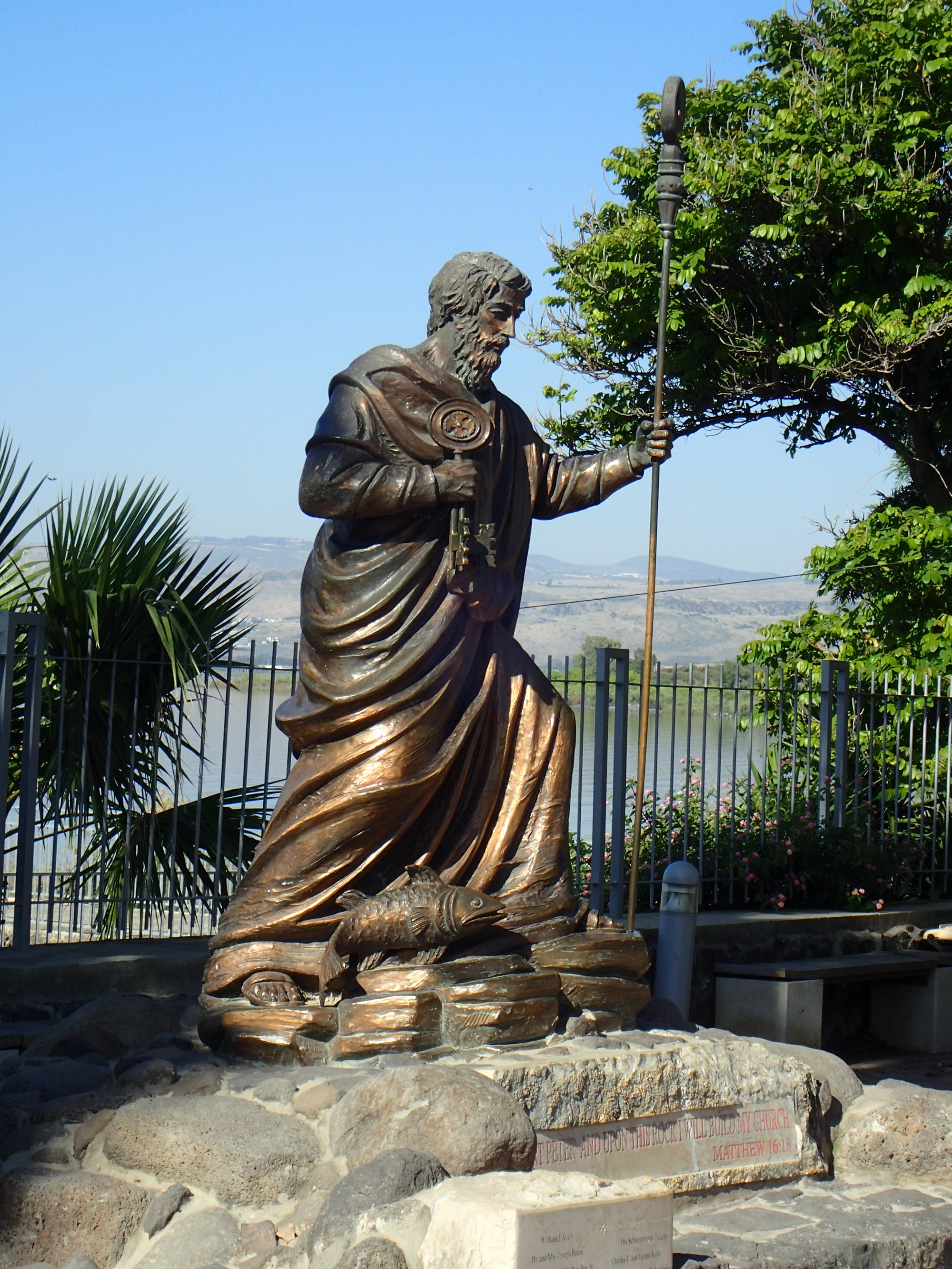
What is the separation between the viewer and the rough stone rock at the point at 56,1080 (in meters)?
4.00

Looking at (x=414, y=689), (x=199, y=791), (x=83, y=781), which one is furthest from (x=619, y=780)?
(x=414, y=689)

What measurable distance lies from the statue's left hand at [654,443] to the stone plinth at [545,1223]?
2549 millimetres

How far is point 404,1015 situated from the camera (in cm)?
408

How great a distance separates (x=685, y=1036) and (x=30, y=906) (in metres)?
2.86

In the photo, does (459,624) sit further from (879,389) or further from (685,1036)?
(879,389)

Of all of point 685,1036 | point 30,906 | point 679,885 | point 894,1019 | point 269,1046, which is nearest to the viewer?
point 269,1046

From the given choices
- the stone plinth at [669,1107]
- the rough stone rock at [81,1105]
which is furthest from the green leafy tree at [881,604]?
the rough stone rock at [81,1105]

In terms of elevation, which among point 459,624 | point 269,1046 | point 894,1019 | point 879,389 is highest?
point 879,389

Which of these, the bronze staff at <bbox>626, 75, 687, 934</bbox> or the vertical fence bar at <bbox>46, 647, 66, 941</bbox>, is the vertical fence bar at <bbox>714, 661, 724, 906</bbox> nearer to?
the bronze staff at <bbox>626, 75, 687, 934</bbox>

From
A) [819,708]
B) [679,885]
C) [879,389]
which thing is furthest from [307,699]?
[879,389]

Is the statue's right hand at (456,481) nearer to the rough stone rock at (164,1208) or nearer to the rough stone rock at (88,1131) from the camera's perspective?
the rough stone rock at (88,1131)

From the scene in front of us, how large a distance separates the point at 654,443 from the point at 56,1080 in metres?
2.78

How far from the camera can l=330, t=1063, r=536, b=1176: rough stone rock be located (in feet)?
11.5

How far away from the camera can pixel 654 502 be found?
4.95 meters
